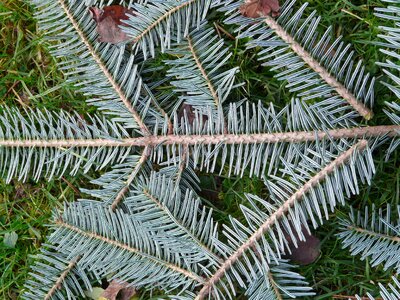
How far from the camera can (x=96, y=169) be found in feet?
4.34

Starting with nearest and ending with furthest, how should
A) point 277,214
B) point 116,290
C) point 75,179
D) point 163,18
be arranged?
1. point 277,214
2. point 163,18
3. point 116,290
4. point 75,179

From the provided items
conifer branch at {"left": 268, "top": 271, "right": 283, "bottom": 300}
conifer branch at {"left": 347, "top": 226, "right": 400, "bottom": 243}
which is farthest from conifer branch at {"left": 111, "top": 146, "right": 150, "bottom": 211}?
conifer branch at {"left": 347, "top": 226, "right": 400, "bottom": 243}

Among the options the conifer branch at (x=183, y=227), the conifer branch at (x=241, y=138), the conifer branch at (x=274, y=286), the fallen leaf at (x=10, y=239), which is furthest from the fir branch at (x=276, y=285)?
the fallen leaf at (x=10, y=239)

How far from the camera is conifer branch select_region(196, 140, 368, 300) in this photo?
1085 mm

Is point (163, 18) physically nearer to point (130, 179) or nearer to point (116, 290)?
point (130, 179)

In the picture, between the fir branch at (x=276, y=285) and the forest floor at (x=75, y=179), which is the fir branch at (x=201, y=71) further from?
the fir branch at (x=276, y=285)

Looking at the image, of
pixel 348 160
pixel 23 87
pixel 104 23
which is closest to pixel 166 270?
pixel 348 160

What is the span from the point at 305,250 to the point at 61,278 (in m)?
0.60

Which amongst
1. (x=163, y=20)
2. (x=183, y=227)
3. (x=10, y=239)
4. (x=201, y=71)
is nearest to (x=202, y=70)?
(x=201, y=71)

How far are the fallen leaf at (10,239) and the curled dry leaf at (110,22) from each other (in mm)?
621

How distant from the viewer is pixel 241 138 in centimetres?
117

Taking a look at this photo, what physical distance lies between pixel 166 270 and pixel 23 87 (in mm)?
715

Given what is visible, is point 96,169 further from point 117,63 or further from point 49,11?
point 49,11

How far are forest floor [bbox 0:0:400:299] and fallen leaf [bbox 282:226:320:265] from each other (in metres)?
0.03
